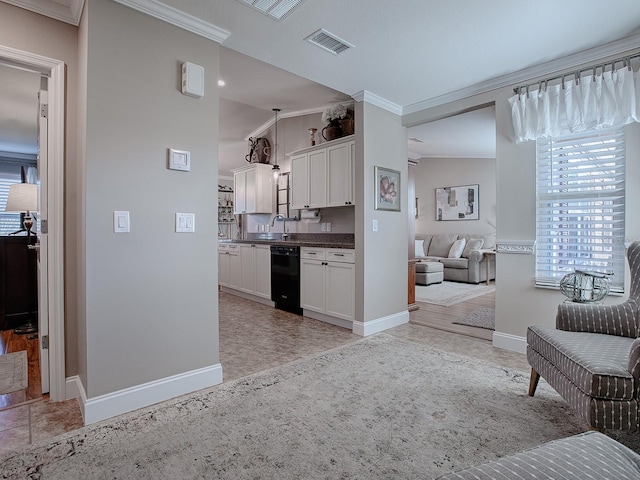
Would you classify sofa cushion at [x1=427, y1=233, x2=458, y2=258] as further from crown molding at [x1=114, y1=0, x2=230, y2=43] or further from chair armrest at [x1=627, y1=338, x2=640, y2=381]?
crown molding at [x1=114, y1=0, x2=230, y2=43]

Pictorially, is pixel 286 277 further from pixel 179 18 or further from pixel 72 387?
pixel 179 18

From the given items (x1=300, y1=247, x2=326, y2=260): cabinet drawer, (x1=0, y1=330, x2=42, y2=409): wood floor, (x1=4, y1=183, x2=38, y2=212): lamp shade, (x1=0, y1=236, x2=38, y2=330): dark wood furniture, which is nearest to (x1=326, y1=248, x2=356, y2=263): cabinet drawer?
(x1=300, y1=247, x2=326, y2=260): cabinet drawer

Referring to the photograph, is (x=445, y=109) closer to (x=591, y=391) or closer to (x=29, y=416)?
(x=591, y=391)

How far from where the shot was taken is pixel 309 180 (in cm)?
448

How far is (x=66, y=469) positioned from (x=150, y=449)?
33 centimetres

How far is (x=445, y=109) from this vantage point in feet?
11.7

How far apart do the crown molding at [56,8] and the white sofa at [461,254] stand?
6.18 m

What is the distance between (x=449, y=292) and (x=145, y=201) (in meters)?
5.20

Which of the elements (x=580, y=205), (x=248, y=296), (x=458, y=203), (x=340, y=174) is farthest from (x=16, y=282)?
(x=458, y=203)

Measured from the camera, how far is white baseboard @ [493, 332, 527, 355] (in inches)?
118

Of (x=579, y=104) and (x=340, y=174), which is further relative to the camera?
(x=340, y=174)

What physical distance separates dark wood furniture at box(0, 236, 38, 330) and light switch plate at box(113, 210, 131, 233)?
9.12 ft

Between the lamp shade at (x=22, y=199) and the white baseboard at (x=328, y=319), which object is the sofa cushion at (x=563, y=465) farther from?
the lamp shade at (x=22, y=199)

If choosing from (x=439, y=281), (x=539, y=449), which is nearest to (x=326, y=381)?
(x=539, y=449)
